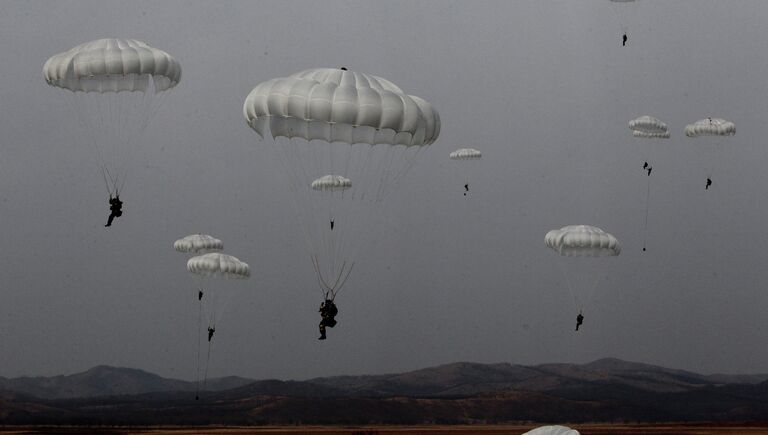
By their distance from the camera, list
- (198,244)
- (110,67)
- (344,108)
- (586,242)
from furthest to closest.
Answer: (198,244)
(586,242)
(110,67)
(344,108)

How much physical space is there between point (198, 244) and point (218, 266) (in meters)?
8.18


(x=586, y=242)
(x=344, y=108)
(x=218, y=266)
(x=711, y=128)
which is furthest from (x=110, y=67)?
(x=711, y=128)

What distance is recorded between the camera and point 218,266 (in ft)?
180

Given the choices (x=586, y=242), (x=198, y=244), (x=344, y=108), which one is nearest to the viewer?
(x=344, y=108)

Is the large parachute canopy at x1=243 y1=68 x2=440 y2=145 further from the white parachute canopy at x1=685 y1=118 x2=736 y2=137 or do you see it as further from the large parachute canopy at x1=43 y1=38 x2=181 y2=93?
the white parachute canopy at x1=685 y1=118 x2=736 y2=137

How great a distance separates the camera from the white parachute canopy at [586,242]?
5319 cm

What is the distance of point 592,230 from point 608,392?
437ft

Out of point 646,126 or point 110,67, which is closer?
point 110,67

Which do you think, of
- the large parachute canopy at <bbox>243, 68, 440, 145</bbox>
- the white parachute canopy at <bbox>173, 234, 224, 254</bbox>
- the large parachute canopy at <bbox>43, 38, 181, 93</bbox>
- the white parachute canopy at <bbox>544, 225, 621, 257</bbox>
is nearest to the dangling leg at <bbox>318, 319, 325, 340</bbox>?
the large parachute canopy at <bbox>243, 68, 440, 145</bbox>

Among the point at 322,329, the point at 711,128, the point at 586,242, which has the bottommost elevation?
the point at 322,329

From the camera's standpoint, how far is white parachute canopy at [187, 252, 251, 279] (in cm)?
5506

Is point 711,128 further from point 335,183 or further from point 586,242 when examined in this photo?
point 335,183

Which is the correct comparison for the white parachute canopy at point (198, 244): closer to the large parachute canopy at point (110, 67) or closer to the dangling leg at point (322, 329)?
the large parachute canopy at point (110, 67)

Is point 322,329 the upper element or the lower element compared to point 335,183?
lower
